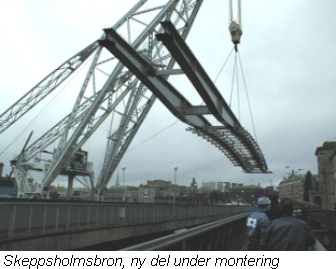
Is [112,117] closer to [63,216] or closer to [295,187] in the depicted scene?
[63,216]

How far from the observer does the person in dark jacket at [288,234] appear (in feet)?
14.8

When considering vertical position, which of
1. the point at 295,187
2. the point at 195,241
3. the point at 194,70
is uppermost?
the point at 295,187

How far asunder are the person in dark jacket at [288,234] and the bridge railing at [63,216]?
9770mm

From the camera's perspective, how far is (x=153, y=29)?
32.3m

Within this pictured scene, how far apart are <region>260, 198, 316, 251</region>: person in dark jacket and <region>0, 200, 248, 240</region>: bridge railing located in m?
9.77

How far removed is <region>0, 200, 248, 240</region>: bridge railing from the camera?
12062 mm

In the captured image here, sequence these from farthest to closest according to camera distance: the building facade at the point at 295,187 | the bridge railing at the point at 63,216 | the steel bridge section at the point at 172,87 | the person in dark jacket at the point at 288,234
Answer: the building facade at the point at 295,187 < the bridge railing at the point at 63,216 < the steel bridge section at the point at 172,87 < the person in dark jacket at the point at 288,234

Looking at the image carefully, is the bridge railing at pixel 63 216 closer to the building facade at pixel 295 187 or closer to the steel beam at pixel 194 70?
the steel beam at pixel 194 70

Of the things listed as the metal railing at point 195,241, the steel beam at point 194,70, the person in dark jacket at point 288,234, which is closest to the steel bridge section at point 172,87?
the steel beam at point 194,70

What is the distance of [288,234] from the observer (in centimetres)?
453

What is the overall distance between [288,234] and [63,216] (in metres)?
12.2

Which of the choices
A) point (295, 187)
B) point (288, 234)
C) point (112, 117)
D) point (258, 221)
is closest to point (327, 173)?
point (295, 187)

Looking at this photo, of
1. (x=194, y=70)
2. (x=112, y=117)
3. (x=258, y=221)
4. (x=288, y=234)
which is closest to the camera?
(x=288, y=234)

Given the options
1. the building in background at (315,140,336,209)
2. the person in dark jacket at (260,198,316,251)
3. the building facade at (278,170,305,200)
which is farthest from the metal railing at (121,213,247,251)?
the building facade at (278,170,305,200)
